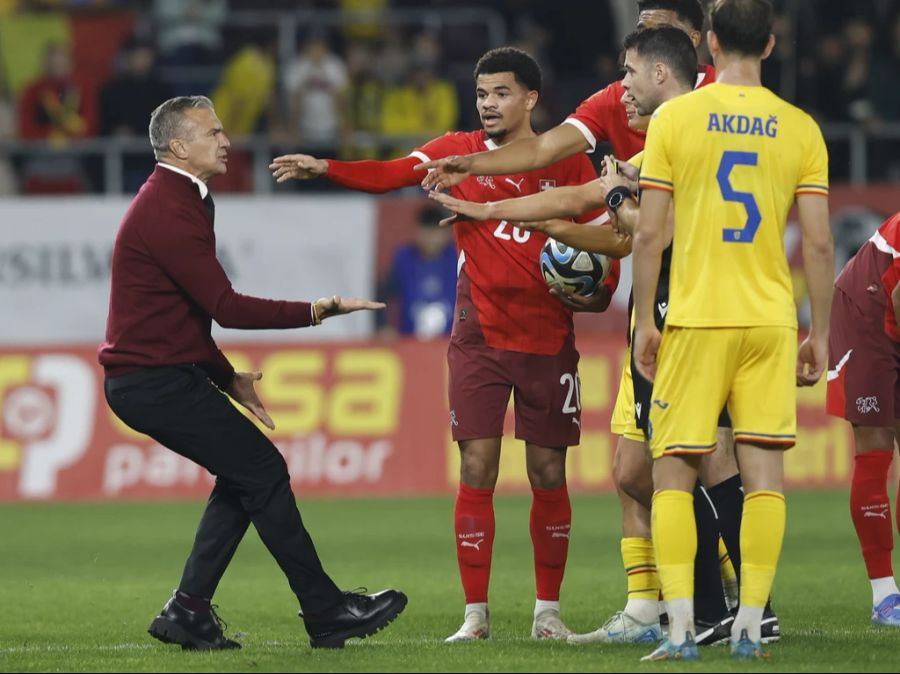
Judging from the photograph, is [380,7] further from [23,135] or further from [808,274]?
[808,274]

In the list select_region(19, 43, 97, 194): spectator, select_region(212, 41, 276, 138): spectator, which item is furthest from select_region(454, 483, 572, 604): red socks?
select_region(19, 43, 97, 194): spectator

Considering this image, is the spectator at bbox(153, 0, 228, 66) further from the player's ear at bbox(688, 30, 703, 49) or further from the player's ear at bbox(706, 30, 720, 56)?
the player's ear at bbox(706, 30, 720, 56)

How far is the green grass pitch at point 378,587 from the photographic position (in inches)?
263

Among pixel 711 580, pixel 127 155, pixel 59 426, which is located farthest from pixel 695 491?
pixel 127 155

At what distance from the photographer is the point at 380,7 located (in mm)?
20453

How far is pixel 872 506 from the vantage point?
27.9 ft

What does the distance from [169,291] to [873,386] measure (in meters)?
3.56

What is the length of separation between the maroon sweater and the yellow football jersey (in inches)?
66.2

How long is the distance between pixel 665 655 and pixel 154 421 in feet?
7.78

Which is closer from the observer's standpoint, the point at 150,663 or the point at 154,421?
the point at 150,663

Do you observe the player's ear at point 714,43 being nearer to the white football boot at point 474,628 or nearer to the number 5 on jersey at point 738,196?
the number 5 on jersey at point 738,196

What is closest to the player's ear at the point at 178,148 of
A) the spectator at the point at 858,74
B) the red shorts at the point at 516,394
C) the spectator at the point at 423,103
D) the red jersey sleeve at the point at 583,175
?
the red shorts at the point at 516,394

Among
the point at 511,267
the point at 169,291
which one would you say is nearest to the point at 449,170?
the point at 511,267

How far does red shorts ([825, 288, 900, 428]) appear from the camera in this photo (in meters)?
8.41
